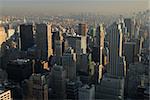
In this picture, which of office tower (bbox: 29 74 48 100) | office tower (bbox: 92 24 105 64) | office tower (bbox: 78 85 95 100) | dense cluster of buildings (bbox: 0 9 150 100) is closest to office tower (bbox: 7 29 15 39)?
dense cluster of buildings (bbox: 0 9 150 100)

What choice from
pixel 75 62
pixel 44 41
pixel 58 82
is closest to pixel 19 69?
pixel 58 82

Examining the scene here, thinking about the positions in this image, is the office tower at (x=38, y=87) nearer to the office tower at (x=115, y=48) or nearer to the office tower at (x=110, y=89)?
the office tower at (x=110, y=89)

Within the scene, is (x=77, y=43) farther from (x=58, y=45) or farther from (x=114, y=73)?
(x=114, y=73)

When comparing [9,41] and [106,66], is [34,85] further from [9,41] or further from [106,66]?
[9,41]

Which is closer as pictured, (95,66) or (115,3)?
(115,3)

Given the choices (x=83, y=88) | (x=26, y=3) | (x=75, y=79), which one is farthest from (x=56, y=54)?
(x=26, y=3)

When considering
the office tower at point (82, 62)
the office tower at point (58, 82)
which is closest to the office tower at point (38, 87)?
the office tower at point (58, 82)

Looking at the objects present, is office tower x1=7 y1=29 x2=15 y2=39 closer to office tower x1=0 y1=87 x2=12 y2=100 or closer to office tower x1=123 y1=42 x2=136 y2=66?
office tower x1=123 y1=42 x2=136 y2=66
